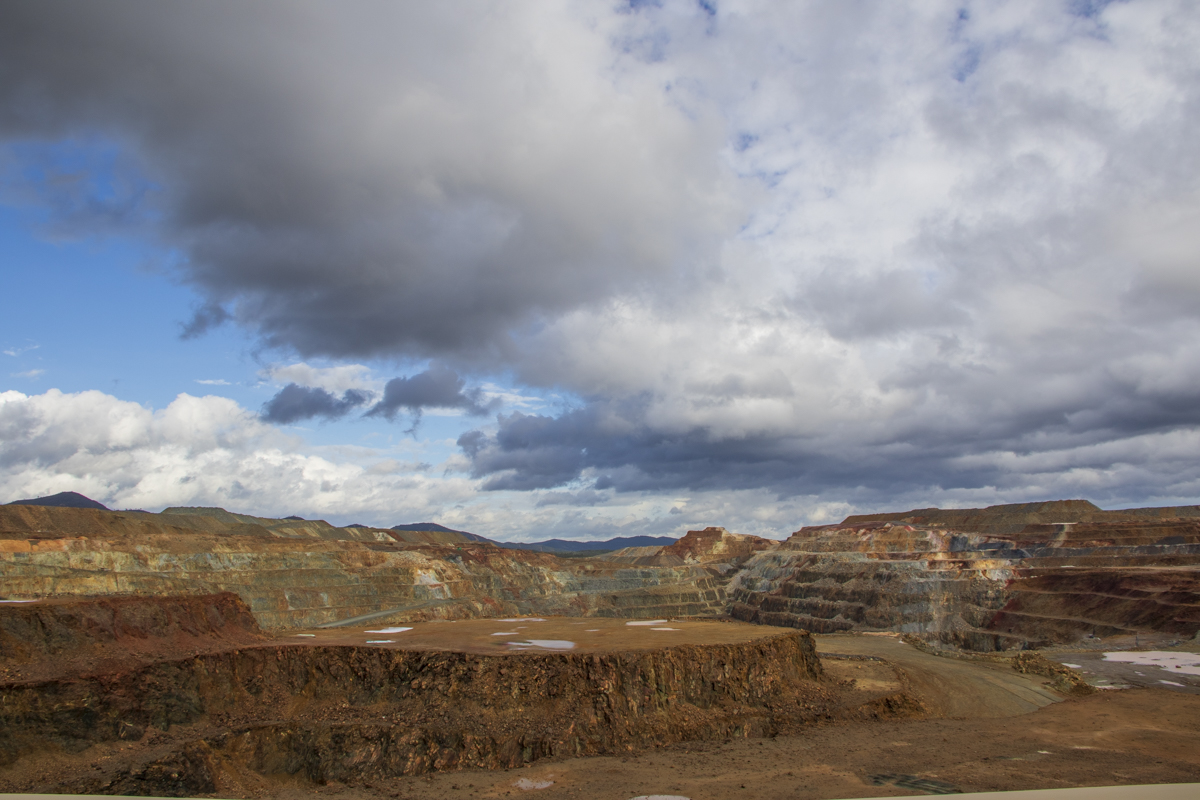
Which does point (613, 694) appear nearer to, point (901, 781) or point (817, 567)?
point (901, 781)

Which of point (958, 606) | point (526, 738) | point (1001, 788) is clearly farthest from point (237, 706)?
point (958, 606)

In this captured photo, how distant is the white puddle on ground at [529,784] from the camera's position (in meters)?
27.9

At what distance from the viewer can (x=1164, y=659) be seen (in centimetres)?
5497

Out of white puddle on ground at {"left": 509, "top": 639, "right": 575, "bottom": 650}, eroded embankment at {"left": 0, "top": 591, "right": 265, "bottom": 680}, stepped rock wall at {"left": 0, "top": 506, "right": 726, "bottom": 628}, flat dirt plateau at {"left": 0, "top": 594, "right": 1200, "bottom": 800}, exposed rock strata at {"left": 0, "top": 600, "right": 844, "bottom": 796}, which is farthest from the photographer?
stepped rock wall at {"left": 0, "top": 506, "right": 726, "bottom": 628}

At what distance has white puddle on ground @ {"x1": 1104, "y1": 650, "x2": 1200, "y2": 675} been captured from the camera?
168 ft

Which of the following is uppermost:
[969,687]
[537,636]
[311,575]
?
[311,575]

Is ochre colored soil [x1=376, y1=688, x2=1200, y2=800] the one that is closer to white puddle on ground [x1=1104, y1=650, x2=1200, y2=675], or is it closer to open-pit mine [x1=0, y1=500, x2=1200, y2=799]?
open-pit mine [x1=0, y1=500, x2=1200, y2=799]

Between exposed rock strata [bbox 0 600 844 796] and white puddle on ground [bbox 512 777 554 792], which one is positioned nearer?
white puddle on ground [bbox 512 777 554 792]

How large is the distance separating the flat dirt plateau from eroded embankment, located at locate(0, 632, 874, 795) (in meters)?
0.09

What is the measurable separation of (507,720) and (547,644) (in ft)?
25.9

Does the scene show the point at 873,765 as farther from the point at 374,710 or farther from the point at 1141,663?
the point at 1141,663

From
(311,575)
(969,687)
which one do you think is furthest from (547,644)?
(311,575)

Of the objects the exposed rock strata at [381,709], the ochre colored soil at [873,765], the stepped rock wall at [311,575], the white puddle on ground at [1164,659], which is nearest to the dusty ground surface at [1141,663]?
the white puddle on ground at [1164,659]

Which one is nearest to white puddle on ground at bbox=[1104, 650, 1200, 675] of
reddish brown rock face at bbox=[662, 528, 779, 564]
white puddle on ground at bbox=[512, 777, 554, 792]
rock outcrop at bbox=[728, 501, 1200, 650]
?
rock outcrop at bbox=[728, 501, 1200, 650]
